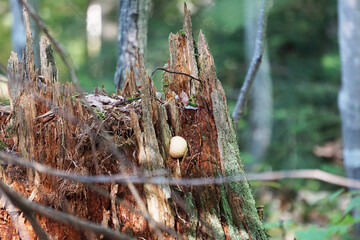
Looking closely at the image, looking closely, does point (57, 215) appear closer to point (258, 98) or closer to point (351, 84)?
point (351, 84)

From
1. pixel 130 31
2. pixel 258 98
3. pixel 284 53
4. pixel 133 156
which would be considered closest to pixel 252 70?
pixel 130 31

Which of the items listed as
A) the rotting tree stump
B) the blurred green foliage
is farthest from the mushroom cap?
the blurred green foliage

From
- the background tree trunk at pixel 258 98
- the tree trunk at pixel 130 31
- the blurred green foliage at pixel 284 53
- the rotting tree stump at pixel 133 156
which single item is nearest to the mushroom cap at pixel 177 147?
the rotting tree stump at pixel 133 156

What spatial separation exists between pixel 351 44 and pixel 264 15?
8.48 ft

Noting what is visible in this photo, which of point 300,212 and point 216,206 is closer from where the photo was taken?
point 216,206

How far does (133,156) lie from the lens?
211 cm

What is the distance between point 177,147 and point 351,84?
4078 mm

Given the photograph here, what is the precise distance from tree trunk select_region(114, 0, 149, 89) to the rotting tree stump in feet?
4.12

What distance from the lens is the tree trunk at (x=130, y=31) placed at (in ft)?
11.7

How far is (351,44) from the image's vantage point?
540cm

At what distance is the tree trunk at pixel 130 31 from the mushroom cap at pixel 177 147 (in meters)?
1.56

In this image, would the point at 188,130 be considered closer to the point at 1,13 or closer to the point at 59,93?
the point at 59,93

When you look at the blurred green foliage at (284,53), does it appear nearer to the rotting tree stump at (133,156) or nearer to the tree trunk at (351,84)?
the tree trunk at (351,84)

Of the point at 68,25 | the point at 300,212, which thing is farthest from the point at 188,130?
the point at 68,25
